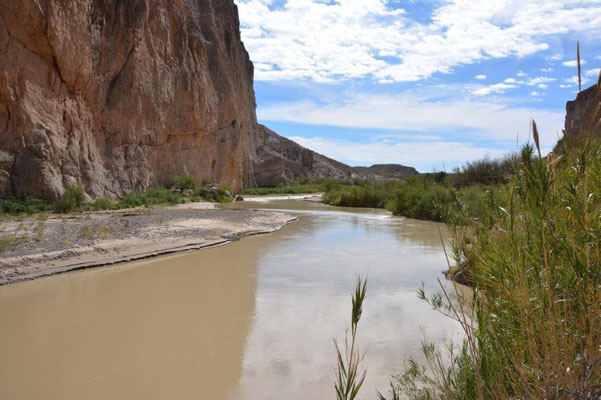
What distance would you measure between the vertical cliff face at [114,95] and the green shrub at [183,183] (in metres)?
0.77

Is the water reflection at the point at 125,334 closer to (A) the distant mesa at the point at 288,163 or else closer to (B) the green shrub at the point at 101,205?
(B) the green shrub at the point at 101,205

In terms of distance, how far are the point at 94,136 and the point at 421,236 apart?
15.8m

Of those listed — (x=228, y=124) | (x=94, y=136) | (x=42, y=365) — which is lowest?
(x=42, y=365)

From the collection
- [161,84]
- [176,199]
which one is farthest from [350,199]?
[161,84]

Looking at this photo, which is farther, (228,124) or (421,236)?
(228,124)

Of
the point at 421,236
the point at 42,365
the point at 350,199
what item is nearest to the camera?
the point at 42,365

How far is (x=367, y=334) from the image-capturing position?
17.6ft

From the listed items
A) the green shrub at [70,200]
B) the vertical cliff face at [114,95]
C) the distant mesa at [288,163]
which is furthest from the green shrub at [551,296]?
the distant mesa at [288,163]

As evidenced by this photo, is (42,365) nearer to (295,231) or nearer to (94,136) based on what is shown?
(295,231)

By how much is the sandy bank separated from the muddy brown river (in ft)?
1.35

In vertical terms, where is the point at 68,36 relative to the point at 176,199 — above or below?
above

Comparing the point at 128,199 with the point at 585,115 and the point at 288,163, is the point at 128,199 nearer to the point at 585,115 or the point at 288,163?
the point at 585,115

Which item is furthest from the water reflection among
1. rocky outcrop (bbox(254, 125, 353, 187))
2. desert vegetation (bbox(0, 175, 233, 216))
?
rocky outcrop (bbox(254, 125, 353, 187))

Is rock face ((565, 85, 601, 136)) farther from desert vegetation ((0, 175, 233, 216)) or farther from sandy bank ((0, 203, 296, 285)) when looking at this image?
desert vegetation ((0, 175, 233, 216))
